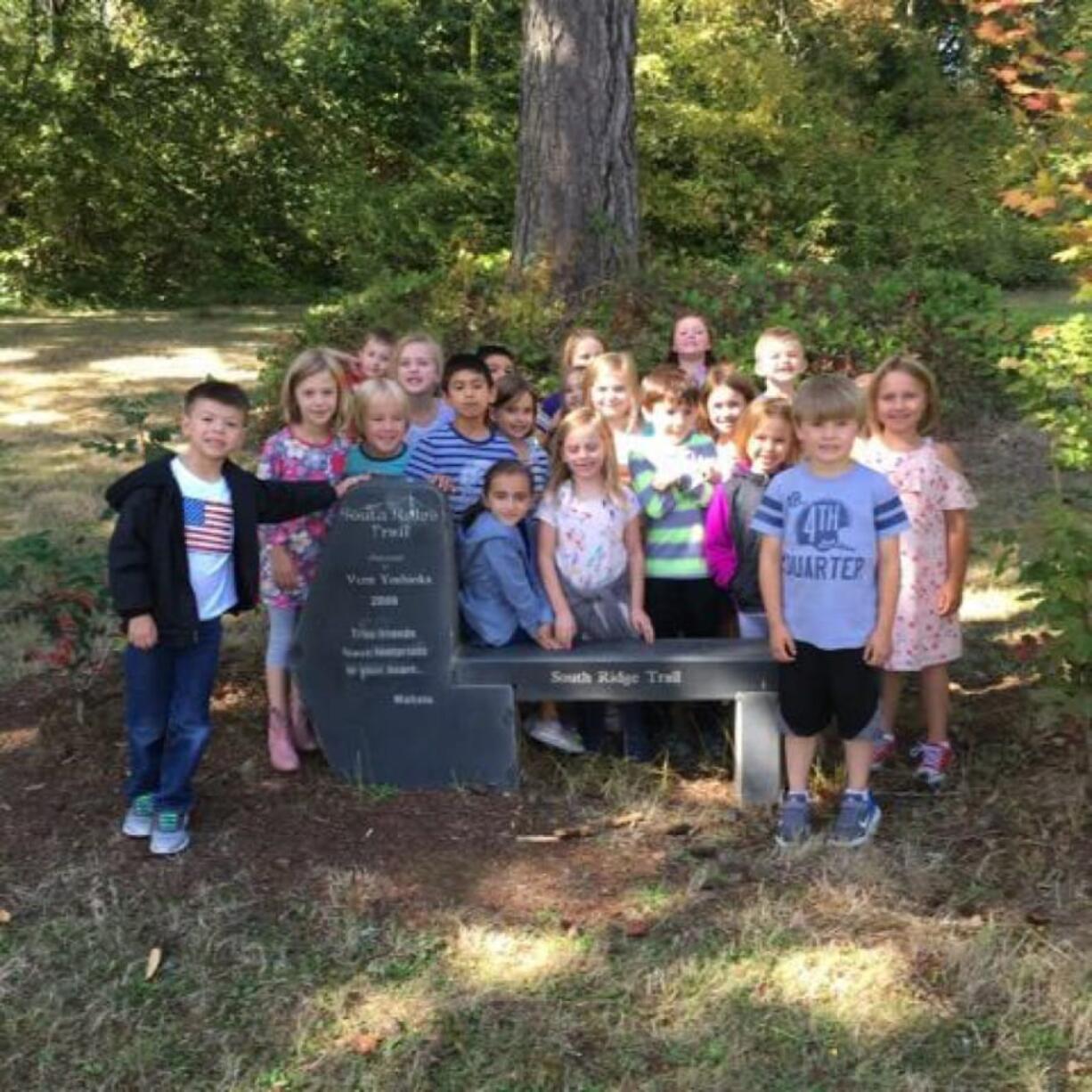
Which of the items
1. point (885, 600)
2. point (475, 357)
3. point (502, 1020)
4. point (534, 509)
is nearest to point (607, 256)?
point (475, 357)

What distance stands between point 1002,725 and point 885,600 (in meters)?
1.17

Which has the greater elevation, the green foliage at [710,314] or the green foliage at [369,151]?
the green foliage at [369,151]

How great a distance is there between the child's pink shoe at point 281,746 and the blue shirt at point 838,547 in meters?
1.77

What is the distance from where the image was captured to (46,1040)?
303 centimetres

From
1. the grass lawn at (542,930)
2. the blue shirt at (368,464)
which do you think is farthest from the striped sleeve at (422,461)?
the grass lawn at (542,930)

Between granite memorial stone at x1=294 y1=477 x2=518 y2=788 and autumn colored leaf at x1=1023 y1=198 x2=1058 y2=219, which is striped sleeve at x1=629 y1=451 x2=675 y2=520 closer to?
granite memorial stone at x1=294 y1=477 x2=518 y2=788

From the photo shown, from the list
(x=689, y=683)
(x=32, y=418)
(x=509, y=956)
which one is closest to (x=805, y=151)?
(x=32, y=418)

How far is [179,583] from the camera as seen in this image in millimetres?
3771

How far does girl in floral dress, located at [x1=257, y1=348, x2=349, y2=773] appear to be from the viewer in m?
4.38

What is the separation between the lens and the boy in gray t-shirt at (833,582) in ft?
12.5

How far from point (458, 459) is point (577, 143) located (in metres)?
5.60

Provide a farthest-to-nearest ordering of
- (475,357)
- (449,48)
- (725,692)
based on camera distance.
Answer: (449,48), (475,357), (725,692)

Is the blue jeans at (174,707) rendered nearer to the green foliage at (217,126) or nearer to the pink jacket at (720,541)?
the pink jacket at (720,541)

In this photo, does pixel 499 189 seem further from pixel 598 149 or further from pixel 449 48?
pixel 598 149
